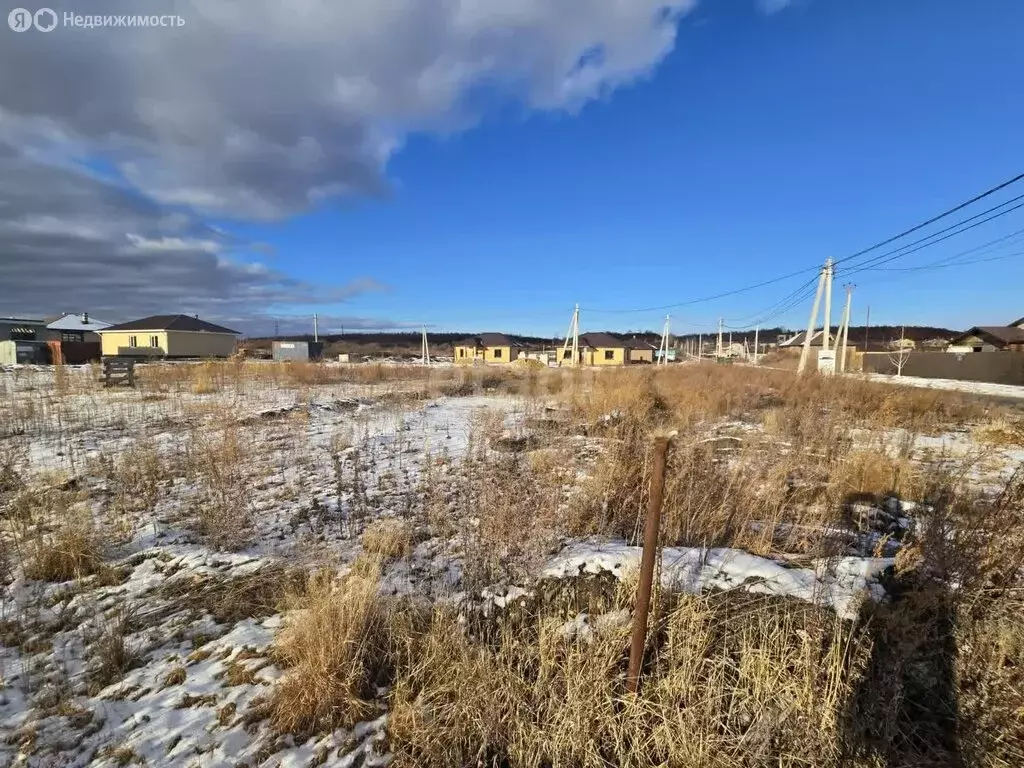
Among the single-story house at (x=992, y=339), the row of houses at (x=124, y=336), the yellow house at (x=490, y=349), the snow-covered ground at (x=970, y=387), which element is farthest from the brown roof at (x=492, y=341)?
the snow-covered ground at (x=970, y=387)

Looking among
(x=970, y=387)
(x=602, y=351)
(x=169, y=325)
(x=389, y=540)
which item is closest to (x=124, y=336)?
(x=169, y=325)

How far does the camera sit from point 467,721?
2168 mm

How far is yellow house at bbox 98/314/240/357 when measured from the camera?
49.5 metres

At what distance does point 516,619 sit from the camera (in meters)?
2.75

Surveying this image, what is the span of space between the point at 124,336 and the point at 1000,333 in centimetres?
8810

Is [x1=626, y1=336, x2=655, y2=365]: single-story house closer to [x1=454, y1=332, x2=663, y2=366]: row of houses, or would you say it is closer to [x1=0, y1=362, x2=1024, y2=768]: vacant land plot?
[x1=454, y1=332, x2=663, y2=366]: row of houses

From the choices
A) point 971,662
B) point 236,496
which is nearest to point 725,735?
point 971,662

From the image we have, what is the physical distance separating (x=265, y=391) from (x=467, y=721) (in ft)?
49.3

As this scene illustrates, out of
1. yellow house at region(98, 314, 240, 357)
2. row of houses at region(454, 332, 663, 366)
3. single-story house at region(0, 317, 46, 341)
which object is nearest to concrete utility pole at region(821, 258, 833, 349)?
row of houses at region(454, 332, 663, 366)

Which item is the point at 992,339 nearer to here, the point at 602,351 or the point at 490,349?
the point at 602,351

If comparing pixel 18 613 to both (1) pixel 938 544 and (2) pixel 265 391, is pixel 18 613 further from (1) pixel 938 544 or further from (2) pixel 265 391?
(2) pixel 265 391

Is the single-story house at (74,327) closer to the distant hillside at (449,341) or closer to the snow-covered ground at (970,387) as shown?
the distant hillside at (449,341)

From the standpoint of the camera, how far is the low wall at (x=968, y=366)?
2895 cm

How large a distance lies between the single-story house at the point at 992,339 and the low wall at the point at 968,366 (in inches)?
235
